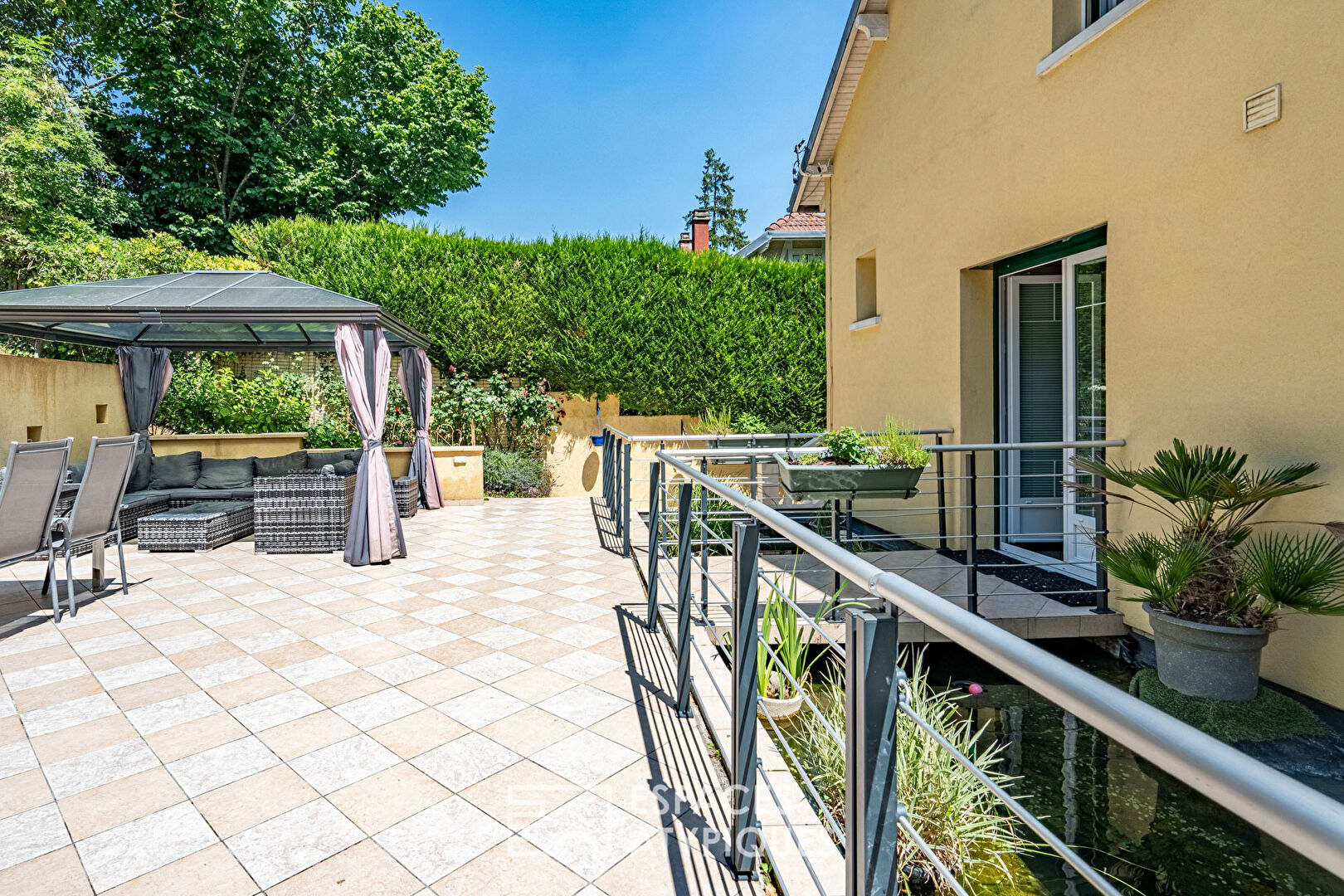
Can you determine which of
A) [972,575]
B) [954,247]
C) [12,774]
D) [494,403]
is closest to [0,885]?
[12,774]

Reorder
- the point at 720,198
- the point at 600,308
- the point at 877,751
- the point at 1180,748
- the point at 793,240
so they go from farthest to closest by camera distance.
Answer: the point at 720,198 → the point at 793,240 → the point at 600,308 → the point at 877,751 → the point at 1180,748

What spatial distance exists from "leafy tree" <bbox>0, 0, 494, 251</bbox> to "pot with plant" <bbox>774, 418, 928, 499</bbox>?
606 inches

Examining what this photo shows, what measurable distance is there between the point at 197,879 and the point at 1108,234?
5.29m

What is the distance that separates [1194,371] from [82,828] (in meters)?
5.13

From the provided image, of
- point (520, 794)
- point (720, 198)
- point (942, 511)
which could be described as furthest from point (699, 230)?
point (720, 198)

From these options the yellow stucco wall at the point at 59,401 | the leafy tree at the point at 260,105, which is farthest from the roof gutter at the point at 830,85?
the leafy tree at the point at 260,105

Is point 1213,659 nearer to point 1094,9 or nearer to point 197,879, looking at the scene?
point 197,879

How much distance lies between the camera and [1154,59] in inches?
159

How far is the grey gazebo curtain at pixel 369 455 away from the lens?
606 cm

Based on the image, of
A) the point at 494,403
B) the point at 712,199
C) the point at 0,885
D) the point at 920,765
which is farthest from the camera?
the point at 712,199

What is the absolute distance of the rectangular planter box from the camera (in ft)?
14.3

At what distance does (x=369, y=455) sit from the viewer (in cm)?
632

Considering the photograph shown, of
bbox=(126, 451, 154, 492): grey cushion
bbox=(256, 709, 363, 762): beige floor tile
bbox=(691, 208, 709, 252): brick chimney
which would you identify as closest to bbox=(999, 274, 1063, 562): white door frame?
bbox=(256, 709, 363, 762): beige floor tile

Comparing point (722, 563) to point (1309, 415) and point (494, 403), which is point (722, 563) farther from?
point (494, 403)
